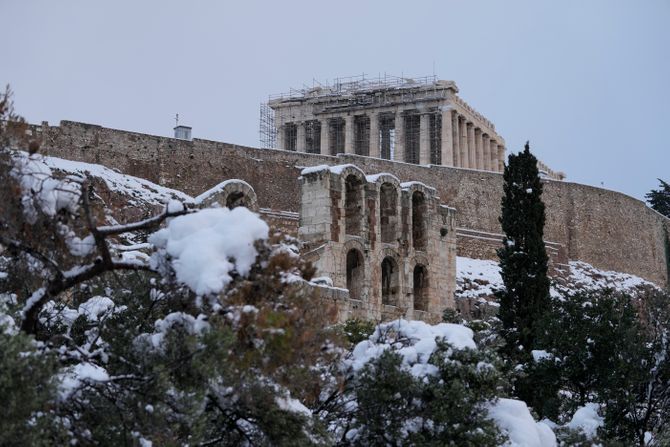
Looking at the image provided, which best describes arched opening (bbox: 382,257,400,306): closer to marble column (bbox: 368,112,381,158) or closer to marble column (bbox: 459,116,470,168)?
marble column (bbox: 368,112,381,158)

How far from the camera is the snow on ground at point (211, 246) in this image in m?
12.1

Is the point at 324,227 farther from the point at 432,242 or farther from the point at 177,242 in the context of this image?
the point at 177,242

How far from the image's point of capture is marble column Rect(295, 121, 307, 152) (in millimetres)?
72812

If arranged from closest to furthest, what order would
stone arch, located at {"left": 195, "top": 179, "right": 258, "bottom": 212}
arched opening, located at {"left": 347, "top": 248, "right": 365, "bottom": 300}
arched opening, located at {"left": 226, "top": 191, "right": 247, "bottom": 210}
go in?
1. stone arch, located at {"left": 195, "top": 179, "right": 258, "bottom": 212}
2. arched opening, located at {"left": 226, "top": 191, "right": 247, "bottom": 210}
3. arched opening, located at {"left": 347, "top": 248, "right": 365, "bottom": 300}

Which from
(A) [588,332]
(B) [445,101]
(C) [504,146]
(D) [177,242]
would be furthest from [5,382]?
(C) [504,146]

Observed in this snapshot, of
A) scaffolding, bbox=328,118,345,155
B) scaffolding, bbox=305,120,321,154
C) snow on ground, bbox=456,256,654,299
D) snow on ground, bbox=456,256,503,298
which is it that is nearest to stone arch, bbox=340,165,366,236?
snow on ground, bbox=456,256,654,299

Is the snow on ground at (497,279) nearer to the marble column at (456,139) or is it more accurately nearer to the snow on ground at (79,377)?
the marble column at (456,139)

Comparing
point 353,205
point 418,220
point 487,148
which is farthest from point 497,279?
point 487,148

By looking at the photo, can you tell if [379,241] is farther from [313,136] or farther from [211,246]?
[313,136]

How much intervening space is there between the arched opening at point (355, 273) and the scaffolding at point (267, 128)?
1757 inches

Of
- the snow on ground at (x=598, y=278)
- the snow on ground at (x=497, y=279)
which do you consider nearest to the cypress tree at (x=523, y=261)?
the snow on ground at (x=497, y=279)

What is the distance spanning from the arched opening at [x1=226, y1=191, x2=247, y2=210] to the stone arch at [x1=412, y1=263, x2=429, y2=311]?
6191 mm

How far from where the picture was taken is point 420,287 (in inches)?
1316

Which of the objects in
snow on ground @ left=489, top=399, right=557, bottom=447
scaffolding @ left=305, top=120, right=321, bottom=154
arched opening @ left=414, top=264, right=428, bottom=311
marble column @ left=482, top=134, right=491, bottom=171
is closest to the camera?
snow on ground @ left=489, top=399, right=557, bottom=447
